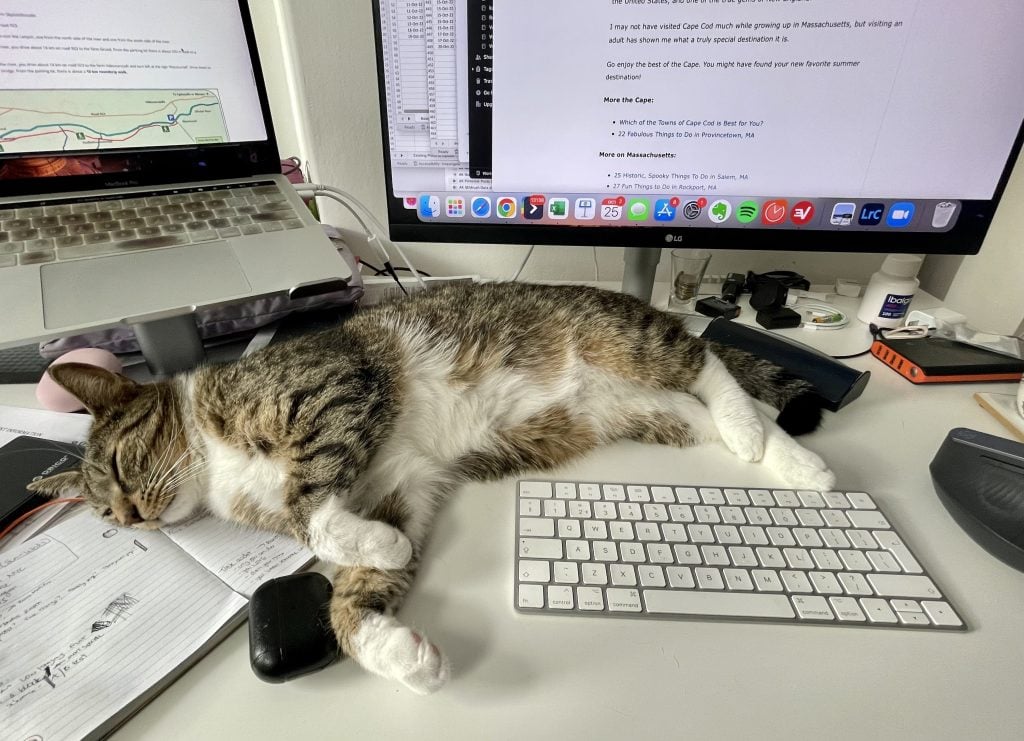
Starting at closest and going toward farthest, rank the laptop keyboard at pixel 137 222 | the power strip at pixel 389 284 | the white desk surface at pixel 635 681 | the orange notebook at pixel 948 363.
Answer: the white desk surface at pixel 635 681
the laptop keyboard at pixel 137 222
the orange notebook at pixel 948 363
the power strip at pixel 389 284

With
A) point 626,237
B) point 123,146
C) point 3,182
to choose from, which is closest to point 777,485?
point 626,237

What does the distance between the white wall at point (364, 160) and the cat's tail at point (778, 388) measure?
0.22 metres

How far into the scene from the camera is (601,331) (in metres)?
0.88

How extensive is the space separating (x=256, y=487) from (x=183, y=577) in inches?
6.4

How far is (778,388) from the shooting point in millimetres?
830

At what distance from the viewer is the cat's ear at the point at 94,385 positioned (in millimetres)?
668

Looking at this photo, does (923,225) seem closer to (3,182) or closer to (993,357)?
(993,357)

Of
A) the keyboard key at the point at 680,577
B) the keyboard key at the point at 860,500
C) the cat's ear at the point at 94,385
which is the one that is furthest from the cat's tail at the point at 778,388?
the cat's ear at the point at 94,385

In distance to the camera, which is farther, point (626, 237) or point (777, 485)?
point (626, 237)

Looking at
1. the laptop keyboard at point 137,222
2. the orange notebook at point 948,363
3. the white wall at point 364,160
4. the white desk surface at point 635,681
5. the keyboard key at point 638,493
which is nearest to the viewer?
the white desk surface at point 635,681

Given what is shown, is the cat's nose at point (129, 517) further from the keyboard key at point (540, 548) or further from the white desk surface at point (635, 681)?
the keyboard key at point (540, 548)

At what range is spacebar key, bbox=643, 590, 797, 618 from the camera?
49 centimetres

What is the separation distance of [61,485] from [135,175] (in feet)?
1.75

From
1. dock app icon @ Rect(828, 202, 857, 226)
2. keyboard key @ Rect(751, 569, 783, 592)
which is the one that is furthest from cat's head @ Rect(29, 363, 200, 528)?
dock app icon @ Rect(828, 202, 857, 226)
